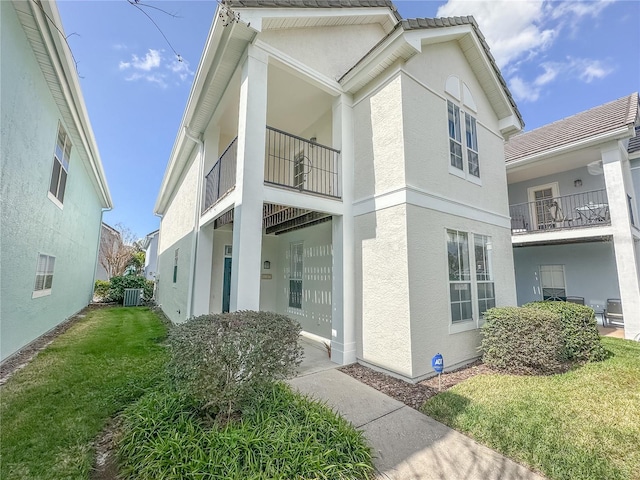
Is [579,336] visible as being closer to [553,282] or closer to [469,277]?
[469,277]

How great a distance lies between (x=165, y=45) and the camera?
12.3 ft

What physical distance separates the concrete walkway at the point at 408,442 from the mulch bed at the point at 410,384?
8.5 inches

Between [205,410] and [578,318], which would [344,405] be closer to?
[205,410]

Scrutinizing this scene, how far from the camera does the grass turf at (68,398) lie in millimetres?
2953

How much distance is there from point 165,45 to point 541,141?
14.1 metres

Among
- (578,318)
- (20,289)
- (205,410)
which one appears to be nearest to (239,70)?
(205,410)

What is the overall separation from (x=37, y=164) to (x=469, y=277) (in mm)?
10318

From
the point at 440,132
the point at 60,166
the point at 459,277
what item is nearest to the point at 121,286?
the point at 60,166

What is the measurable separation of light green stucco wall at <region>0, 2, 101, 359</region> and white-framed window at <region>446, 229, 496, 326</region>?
28.5 ft

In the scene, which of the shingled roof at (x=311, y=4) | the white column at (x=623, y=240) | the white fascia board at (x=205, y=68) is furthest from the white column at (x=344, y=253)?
the white column at (x=623, y=240)

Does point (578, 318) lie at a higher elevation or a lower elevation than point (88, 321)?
higher

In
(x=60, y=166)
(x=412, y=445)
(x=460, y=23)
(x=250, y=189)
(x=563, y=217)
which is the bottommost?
(x=412, y=445)

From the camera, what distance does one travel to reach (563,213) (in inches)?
473

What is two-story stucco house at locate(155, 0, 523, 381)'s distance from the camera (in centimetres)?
558
